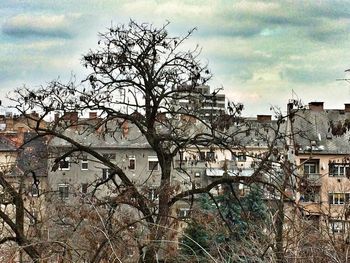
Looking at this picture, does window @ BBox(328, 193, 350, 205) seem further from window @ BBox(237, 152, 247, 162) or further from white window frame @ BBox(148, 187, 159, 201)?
white window frame @ BBox(148, 187, 159, 201)

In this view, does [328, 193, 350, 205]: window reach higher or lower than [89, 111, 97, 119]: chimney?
lower

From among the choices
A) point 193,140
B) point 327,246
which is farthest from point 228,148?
point 327,246

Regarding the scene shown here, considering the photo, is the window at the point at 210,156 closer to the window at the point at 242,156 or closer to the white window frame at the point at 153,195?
the window at the point at 242,156

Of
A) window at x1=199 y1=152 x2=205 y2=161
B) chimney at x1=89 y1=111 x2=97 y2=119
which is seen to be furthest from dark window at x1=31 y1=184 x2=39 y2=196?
window at x1=199 y1=152 x2=205 y2=161

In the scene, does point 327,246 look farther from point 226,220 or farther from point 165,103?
point 165,103

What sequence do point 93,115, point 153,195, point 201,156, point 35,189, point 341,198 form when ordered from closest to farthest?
point 35,189 → point 153,195 → point 201,156 → point 93,115 → point 341,198

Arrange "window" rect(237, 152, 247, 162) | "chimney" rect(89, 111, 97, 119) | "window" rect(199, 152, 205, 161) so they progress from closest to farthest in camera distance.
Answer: "window" rect(237, 152, 247, 162), "chimney" rect(89, 111, 97, 119), "window" rect(199, 152, 205, 161)

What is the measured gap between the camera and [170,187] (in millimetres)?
14047

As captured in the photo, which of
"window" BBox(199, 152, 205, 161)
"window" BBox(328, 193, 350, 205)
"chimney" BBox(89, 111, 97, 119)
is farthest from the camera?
"window" BBox(199, 152, 205, 161)

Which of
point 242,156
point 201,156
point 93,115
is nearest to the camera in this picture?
point 242,156

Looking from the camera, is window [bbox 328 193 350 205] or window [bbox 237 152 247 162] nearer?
window [bbox 237 152 247 162]

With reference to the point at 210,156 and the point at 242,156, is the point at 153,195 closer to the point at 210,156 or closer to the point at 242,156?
the point at 210,156

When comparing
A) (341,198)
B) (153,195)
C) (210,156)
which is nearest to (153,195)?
(153,195)

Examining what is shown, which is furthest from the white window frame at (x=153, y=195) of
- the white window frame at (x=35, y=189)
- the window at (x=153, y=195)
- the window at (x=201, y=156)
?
the white window frame at (x=35, y=189)
